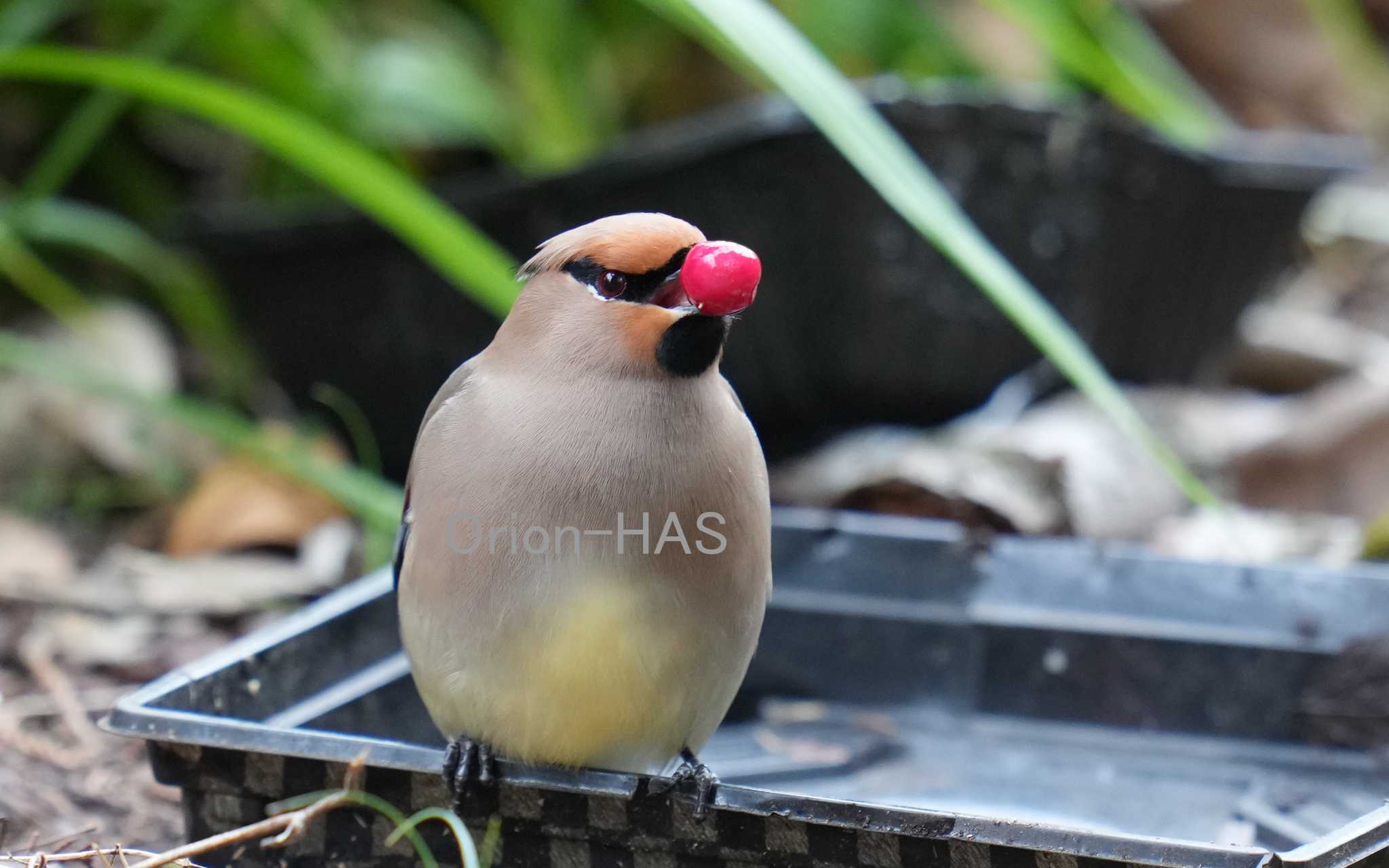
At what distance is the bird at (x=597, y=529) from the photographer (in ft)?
6.30

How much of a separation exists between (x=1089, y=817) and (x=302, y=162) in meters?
1.54

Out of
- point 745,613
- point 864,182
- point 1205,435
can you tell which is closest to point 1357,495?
point 1205,435

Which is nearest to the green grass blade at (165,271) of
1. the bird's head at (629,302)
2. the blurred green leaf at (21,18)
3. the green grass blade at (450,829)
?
the blurred green leaf at (21,18)

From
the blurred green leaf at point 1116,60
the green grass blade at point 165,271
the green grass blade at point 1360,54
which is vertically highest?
the green grass blade at point 1360,54

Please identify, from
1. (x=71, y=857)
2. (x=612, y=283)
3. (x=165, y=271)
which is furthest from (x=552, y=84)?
(x=71, y=857)

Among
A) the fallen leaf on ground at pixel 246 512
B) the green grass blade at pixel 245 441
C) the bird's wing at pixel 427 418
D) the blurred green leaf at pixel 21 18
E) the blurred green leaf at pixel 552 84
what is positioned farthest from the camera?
the blurred green leaf at pixel 552 84

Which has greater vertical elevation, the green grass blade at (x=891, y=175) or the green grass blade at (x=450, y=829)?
the green grass blade at (x=891, y=175)

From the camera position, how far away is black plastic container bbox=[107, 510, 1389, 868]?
1949 millimetres

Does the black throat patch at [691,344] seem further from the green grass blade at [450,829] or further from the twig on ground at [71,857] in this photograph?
the twig on ground at [71,857]

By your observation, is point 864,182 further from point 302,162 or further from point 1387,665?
point 1387,665

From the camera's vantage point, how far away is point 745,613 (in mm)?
2039

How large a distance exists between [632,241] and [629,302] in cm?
7

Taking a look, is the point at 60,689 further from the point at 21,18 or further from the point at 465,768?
the point at 21,18

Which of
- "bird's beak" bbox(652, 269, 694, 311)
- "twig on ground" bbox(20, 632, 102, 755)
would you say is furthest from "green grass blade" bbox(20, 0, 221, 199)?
"bird's beak" bbox(652, 269, 694, 311)
